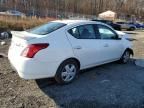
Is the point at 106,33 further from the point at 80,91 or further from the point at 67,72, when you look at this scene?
the point at 80,91

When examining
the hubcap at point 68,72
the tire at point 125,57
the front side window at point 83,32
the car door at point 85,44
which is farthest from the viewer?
the tire at point 125,57

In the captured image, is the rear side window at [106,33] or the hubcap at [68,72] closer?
the hubcap at [68,72]

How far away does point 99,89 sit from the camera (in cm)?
578

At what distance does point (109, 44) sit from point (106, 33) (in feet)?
1.13

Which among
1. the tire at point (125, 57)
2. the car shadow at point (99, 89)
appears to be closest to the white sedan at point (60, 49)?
the car shadow at point (99, 89)

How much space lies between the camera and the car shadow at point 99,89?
198 inches

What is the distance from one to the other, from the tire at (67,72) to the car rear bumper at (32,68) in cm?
27

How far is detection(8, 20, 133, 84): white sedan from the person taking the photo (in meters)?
5.29

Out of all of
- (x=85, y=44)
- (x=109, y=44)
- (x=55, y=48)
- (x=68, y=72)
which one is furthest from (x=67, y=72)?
(x=109, y=44)

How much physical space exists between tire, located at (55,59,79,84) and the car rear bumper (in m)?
0.27

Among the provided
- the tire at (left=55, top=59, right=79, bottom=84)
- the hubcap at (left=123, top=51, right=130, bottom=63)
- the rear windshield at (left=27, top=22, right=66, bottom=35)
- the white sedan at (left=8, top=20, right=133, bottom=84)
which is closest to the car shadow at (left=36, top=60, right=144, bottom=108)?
the tire at (left=55, top=59, right=79, bottom=84)

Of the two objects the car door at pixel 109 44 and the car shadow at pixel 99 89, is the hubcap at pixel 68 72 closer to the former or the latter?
the car shadow at pixel 99 89

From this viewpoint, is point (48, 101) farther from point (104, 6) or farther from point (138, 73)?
point (104, 6)

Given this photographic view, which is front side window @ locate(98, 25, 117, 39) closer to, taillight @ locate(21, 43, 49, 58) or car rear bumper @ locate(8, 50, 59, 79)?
car rear bumper @ locate(8, 50, 59, 79)
